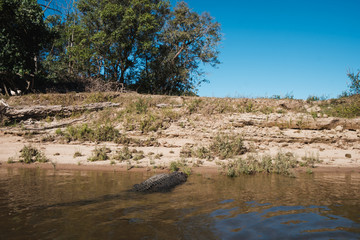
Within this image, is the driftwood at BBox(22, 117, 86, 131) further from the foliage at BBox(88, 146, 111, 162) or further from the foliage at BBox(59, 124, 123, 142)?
the foliage at BBox(88, 146, 111, 162)

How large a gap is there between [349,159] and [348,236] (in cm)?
810

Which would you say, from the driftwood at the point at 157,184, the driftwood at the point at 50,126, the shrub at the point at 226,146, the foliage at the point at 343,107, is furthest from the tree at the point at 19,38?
the foliage at the point at 343,107

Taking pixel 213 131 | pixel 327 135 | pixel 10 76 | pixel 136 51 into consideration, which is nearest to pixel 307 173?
pixel 327 135

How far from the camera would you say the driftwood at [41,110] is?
1314 cm

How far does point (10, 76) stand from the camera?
1469 centimetres

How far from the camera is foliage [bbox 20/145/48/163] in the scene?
9722 millimetres

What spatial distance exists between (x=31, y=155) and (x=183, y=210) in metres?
8.62

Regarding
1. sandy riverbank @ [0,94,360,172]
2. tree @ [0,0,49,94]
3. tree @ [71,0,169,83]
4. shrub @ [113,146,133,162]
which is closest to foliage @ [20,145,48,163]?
sandy riverbank @ [0,94,360,172]

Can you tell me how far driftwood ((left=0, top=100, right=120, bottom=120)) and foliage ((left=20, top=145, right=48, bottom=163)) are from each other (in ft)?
13.3

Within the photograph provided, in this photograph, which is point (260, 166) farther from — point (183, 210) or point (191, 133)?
point (183, 210)

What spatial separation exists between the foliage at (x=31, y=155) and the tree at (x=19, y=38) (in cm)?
636

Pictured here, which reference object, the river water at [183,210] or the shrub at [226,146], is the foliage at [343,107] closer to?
the shrub at [226,146]

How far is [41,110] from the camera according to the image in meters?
13.6

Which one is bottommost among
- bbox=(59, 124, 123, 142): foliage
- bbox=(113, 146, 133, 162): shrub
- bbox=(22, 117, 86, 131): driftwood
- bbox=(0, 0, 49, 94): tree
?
bbox=(113, 146, 133, 162): shrub
